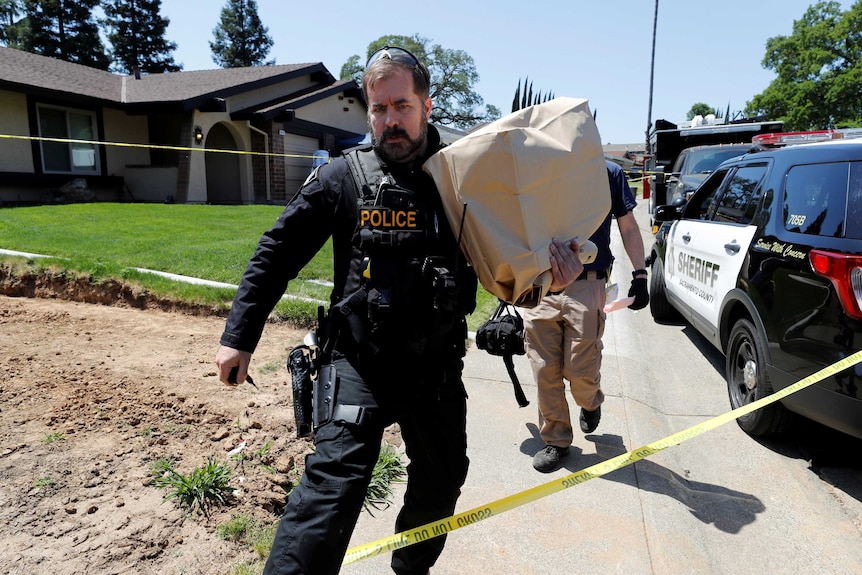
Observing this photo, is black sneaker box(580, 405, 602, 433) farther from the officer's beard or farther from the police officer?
the officer's beard

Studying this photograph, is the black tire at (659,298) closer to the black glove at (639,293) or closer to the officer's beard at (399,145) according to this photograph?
the black glove at (639,293)

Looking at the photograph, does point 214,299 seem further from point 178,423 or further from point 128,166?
point 128,166

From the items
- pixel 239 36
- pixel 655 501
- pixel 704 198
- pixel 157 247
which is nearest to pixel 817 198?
pixel 655 501

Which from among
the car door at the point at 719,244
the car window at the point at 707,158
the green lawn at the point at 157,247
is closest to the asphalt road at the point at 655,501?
the car door at the point at 719,244

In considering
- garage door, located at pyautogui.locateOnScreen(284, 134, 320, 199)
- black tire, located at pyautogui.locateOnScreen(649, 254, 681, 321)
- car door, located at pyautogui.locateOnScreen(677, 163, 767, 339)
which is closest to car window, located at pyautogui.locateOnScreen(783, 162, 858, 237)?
car door, located at pyautogui.locateOnScreen(677, 163, 767, 339)

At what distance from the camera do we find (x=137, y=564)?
7.31 ft

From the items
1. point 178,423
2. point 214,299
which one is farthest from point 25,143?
point 178,423

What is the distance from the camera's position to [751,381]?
3.78 metres

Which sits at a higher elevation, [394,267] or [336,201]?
[336,201]

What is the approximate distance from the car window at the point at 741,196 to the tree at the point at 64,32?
1799 inches

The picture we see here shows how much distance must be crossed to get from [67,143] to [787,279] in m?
18.0

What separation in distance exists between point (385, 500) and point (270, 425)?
35.4 inches

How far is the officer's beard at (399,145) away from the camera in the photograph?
205 centimetres

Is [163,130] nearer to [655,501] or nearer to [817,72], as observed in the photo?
[655,501]
